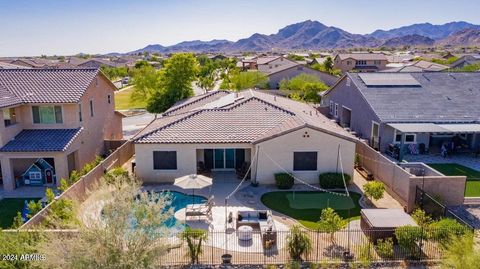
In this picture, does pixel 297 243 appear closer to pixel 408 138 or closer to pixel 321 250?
pixel 321 250

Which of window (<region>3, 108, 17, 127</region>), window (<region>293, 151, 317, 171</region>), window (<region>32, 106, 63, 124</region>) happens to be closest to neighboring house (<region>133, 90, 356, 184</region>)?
window (<region>293, 151, 317, 171</region>)

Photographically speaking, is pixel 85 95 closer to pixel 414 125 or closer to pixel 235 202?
pixel 235 202

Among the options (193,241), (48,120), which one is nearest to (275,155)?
(193,241)

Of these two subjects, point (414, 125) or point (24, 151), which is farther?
point (414, 125)

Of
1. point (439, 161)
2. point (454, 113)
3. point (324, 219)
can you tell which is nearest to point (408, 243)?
point (324, 219)

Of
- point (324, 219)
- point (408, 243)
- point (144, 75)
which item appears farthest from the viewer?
point (144, 75)

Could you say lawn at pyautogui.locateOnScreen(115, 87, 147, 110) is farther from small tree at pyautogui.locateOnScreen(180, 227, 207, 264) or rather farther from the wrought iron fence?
small tree at pyautogui.locateOnScreen(180, 227, 207, 264)

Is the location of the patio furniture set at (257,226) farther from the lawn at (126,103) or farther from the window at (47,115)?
the lawn at (126,103)
